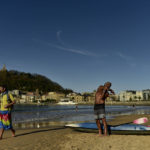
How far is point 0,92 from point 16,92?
20124 cm

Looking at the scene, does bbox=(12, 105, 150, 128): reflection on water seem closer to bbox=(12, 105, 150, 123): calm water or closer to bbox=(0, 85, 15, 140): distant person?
bbox=(12, 105, 150, 123): calm water

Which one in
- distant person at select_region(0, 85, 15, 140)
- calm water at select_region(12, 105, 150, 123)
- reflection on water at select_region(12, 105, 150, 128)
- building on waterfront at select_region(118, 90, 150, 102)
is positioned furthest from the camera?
building on waterfront at select_region(118, 90, 150, 102)

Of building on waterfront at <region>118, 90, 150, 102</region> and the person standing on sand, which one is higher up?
the person standing on sand

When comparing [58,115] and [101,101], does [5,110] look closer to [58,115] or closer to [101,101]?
[101,101]

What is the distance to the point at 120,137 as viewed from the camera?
6.29m

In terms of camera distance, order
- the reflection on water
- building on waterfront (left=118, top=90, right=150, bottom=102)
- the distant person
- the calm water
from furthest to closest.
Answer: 1. building on waterfront (left=118, top=90, right=150, bottom=102)
2. the calm water
3. the reflection on water
4. the distant person

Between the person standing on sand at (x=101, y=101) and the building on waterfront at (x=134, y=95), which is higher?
the person standing on sand at (x=101, y=101)

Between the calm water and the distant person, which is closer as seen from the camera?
the distant person

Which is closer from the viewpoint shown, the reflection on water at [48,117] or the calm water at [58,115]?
the reflection on water at [48,117]

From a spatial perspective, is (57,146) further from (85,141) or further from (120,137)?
(120,137)

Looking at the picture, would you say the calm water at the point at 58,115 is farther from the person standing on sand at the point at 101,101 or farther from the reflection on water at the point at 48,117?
the person standing on sand at the point at 101,101

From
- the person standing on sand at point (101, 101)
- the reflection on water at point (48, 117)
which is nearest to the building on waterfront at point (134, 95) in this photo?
the reflection on water at point (48, 117)

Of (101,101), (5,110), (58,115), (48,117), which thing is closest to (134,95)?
(58,115)

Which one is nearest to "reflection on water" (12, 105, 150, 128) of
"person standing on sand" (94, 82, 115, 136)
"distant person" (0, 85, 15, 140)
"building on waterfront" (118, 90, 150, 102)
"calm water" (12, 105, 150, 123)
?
"calm water" (12, 105, 150, 123)
